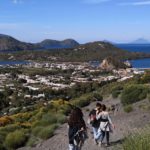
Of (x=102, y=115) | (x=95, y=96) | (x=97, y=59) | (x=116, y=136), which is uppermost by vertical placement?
(x=102, y=115)

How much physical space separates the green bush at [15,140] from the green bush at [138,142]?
1057 cm

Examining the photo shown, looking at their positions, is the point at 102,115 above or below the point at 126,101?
above

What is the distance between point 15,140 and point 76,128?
803cm

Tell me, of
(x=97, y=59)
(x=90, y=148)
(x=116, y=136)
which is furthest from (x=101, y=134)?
(x=97, y=59)

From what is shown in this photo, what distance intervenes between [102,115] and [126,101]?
13.8 meters

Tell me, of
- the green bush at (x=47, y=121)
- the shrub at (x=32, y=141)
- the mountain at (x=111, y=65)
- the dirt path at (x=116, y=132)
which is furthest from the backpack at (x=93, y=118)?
the mountain at (x=111, y=65)

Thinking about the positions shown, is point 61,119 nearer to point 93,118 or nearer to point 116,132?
point 116,132

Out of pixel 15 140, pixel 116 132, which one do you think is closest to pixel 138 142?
pixel 116 132

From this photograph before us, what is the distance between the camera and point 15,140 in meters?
20.4

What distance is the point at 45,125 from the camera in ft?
77.0

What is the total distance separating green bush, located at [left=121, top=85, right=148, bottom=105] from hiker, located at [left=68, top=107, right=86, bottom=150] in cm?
1605

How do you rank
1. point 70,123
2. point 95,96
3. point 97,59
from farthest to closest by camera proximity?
point 97,59 < point 95,96 < point 70,123

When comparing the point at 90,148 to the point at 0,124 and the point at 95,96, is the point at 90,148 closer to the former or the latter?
the point at 0,124

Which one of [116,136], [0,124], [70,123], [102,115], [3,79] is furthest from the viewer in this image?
[3,79]
